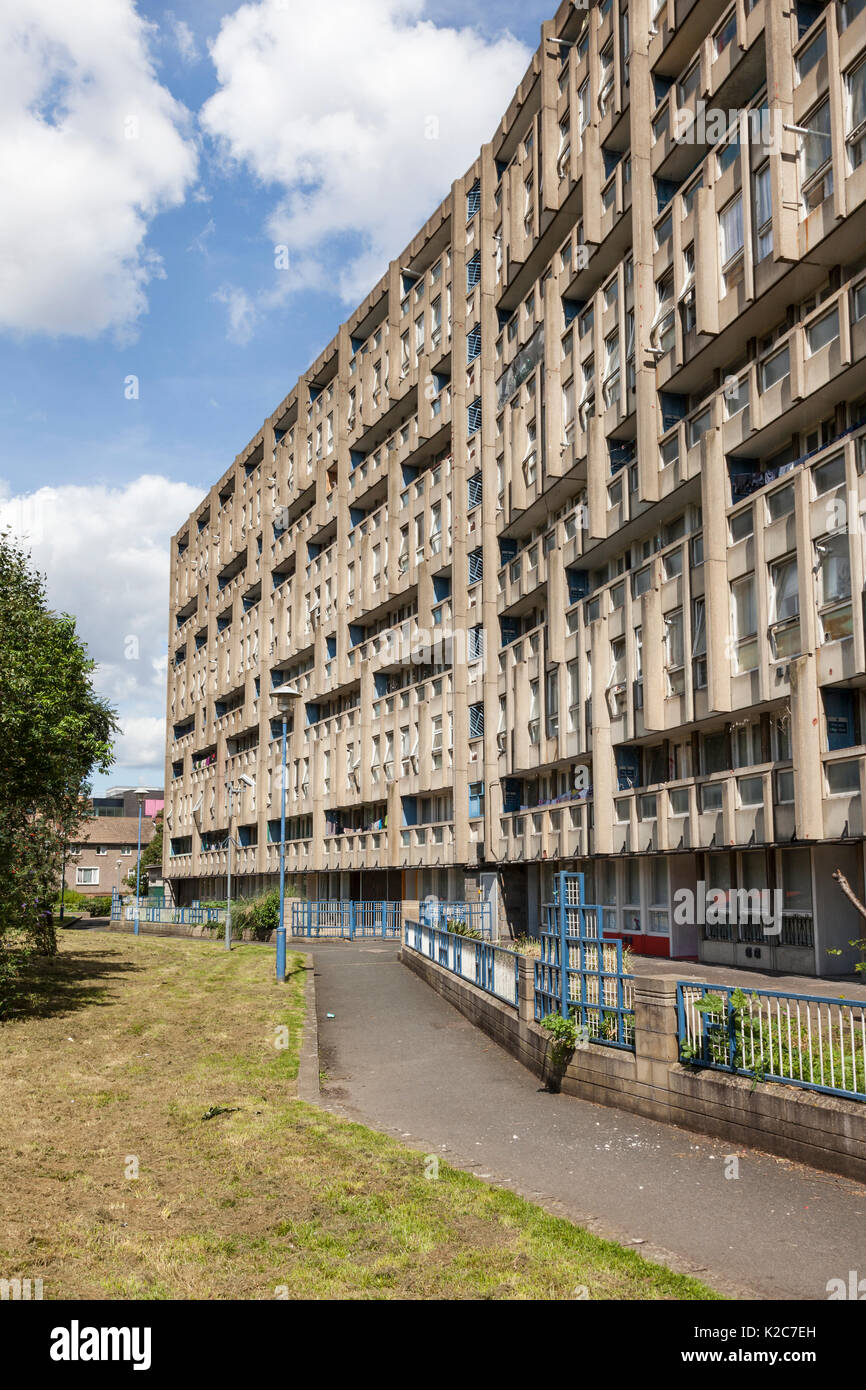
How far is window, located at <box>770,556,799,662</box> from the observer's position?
21.9 meters

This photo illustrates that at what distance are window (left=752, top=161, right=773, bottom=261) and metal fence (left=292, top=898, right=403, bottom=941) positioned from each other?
87.0 ft

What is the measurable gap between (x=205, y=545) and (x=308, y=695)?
92.1 ft

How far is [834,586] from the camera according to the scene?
20.8 meters

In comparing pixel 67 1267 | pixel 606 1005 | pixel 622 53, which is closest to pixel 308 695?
Result: pixel 622 53

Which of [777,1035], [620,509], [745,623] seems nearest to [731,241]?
[620,509]

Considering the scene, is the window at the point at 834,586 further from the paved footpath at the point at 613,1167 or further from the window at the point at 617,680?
the paved footpath at the point at 613,1167

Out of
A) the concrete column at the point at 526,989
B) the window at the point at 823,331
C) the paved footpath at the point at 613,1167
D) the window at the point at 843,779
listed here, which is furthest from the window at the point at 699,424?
the paved footpath at the point at 613,1167

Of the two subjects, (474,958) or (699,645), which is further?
(699,645)

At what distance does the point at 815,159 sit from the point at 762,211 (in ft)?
5.31

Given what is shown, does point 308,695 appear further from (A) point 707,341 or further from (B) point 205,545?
(A) point 707,341

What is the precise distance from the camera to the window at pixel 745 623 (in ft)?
76.5

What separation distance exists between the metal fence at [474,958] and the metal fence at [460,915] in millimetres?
675

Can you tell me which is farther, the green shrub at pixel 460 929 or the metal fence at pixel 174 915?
the metal fence at pixel 174 915

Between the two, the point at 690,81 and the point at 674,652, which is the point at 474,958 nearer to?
the point at 674,652
